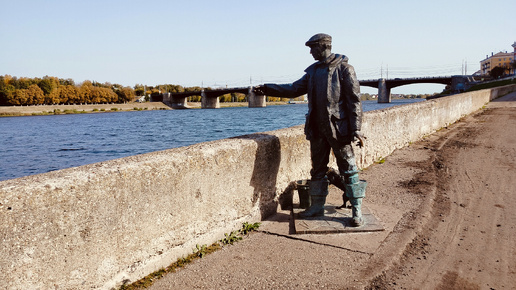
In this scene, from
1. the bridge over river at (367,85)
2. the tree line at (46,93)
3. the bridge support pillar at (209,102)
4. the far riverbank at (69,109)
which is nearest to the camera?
the bridge over river at (367,85)

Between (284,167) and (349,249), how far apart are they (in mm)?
1498

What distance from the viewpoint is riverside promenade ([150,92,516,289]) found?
3.18 metres

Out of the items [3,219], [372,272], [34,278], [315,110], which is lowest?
[372,272]

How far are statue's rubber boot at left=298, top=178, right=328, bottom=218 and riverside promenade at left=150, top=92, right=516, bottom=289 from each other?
311mm

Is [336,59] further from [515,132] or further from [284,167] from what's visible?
[515,132]

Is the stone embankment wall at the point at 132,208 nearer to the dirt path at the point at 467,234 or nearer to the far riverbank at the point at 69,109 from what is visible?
the dirt path at the point at 467,234

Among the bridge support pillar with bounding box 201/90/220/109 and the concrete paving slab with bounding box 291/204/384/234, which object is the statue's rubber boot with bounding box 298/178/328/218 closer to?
the concrete paving slab with bounding box 291/204/384/234

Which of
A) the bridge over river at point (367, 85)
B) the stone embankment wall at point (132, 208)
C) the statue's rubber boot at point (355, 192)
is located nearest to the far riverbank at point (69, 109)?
the bridge over river at point (367, 85)

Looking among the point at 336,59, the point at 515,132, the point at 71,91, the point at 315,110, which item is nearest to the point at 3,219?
the point at 315,110

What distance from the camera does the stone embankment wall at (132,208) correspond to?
248 cm

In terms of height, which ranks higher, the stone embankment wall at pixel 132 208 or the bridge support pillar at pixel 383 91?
the bridge support pillar at pixel 383 91

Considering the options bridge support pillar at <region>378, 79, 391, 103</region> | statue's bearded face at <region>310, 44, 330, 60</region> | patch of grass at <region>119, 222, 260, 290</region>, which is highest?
bridge support pillar at <region>378, 79, 391, 103</region>

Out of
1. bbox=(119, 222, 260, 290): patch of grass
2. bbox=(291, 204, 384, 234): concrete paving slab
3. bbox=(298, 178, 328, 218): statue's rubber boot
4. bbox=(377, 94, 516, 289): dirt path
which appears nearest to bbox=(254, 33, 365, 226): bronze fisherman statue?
bbox=(291, 204, 384, 234): concrete paving slab

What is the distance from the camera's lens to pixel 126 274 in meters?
3.09
